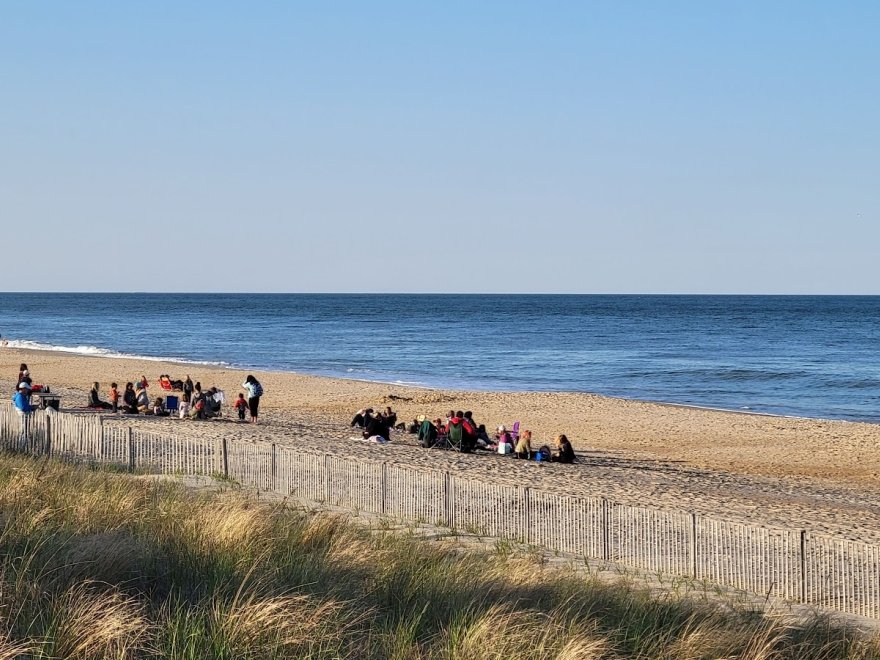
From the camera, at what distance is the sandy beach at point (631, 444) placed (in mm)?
19641

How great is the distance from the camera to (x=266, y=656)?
6078mm

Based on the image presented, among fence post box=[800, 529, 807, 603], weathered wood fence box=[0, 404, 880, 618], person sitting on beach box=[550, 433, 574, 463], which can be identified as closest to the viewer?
fence post box=[800, 529, 807, 603]

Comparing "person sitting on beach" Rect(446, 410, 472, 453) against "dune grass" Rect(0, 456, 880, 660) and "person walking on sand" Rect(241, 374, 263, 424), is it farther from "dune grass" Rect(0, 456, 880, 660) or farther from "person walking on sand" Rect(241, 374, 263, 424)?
"dune grass" Rect(0, 456, 880, 660)

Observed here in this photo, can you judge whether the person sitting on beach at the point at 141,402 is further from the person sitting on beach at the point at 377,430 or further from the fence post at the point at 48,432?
the fence post at the point at 48,432

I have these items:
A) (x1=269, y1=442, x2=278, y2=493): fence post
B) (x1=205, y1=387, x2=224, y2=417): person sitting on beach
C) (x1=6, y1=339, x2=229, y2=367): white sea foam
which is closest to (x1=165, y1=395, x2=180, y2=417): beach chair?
(x1=205, y1=387, x2=224, y2=417): person sitting on beach

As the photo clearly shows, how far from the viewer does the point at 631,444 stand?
1216 inches

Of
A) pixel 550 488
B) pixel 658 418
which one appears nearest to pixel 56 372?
pixel 658 418

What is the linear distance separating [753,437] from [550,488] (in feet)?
52.5

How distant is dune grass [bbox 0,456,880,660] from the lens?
6195 millimetres

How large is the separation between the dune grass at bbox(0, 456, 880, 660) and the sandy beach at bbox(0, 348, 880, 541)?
7913mm

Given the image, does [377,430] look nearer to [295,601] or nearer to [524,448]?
[524,448]

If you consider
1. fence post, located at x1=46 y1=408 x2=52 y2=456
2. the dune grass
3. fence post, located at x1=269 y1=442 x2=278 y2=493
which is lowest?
fence post, located at x1=269 y1=442 x2=278 y2=493

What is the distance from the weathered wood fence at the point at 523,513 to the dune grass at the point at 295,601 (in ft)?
8.51

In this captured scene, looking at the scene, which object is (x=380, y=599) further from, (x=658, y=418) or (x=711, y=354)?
(x=711, y=354)
